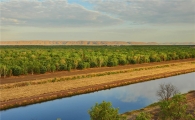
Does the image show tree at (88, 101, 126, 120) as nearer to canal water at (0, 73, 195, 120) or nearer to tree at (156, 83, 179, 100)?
canal water at (0, 73, 195, 120)

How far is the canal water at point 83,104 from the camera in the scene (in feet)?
68.1

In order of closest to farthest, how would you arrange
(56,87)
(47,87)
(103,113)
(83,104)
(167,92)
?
(103,113)
(167,92)
(83,104)
(47,87)
(56,87)

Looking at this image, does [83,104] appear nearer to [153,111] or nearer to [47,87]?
[47,87]

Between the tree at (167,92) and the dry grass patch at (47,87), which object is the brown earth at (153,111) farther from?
the dry grass patch at (47,87)

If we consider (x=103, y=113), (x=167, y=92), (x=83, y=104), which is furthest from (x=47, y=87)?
(x=103, y=113)

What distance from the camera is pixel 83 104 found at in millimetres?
24500

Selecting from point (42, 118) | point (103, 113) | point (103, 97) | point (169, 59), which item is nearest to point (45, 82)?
point (103, 97)

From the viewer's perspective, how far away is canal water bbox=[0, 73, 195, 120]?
20.8 m

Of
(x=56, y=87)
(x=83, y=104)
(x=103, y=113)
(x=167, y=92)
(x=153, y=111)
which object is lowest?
(x=83, y=104)

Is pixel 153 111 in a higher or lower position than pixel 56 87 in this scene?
lower

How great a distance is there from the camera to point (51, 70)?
41.3 meters

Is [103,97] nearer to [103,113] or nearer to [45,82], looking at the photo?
[45,82]

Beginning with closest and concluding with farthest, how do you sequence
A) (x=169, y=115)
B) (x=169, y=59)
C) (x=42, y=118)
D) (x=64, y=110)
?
1. (x=169, y=115)
2. (x=42, y=118)
3. (x=64, y=110)
4. (x=169, y=59)

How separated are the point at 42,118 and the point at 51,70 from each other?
21704 mm
